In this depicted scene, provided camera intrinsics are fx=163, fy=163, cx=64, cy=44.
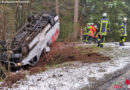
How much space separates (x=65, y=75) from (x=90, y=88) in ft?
3.08

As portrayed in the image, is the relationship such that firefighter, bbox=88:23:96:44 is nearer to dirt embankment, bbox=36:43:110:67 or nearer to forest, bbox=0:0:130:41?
forest, bbox=0:0:130:41

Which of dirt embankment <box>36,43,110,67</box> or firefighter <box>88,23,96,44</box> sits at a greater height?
firefighter <box>88,23,96,44</box>

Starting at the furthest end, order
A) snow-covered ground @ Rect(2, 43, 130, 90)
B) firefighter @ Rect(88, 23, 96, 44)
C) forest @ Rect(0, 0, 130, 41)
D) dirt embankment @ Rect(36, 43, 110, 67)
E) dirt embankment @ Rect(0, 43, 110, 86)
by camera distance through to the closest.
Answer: forest @ Rect(0, 0, 130, 41) < firefighter @ Rect(88, 23, 96, 44) < dirt embankment @ Rect(36, 43, 110, 67) < dirt embankment @ Rect(0, 43, 110, 86) < snow-covered ground @ Rect(2, 43, 130, 90)

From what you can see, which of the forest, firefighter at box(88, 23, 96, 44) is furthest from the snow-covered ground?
the forest

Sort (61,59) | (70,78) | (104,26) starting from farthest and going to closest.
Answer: (104,26) < (61,59) < (70,78)

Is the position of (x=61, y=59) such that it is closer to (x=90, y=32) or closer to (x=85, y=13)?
(x=90, y=32)

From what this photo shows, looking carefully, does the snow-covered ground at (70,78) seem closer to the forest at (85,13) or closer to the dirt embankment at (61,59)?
the dirt embankment at (61,59)

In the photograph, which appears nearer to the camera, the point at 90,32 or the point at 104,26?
the point at 104,26

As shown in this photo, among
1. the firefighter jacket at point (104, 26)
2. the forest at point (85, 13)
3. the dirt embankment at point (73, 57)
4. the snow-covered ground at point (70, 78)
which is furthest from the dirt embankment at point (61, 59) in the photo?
the forest at point (85, 13)

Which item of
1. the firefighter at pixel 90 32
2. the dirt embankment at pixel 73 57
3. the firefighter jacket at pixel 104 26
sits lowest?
the dirt embankment at pixel 73 57

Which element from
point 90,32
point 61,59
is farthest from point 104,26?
point 90,32

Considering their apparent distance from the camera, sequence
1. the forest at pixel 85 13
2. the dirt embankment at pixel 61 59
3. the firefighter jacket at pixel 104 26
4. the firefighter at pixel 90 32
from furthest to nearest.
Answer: the forest at pixel 85 13
the firefighter at pixel 90 32
the firefighter jacket at pixel 104 26
the dirt embankment at pixel 61 59

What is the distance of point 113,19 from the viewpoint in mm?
17578

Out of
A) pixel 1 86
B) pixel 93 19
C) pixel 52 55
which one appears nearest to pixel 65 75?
pixel 1 86
